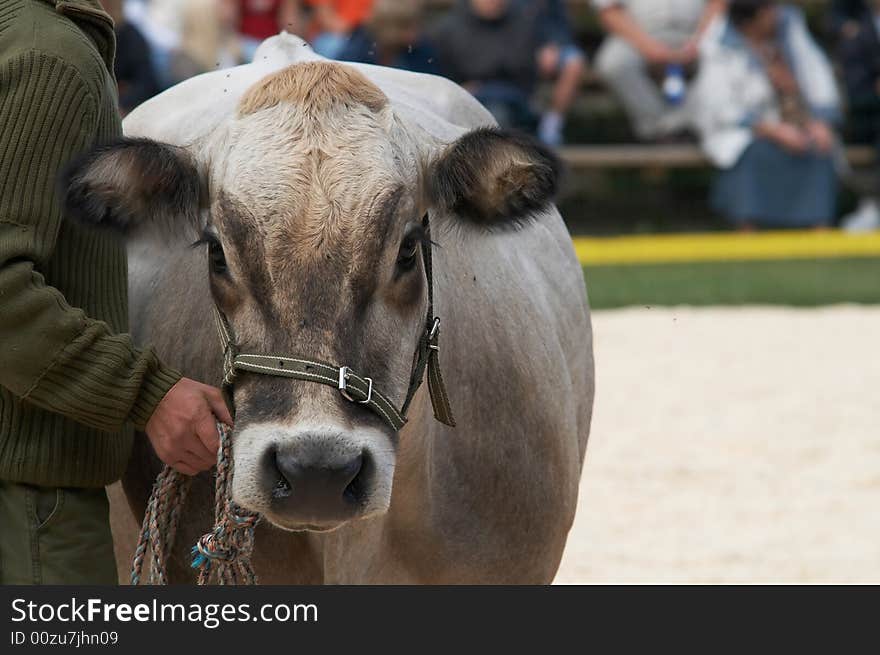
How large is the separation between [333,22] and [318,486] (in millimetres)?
9084

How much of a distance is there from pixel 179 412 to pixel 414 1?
1120 cm

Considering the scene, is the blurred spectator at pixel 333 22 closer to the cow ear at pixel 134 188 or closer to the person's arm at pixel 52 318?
the cow ear at pixel 134 188

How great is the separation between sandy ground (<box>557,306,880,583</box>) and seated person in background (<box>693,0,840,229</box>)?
2684mm

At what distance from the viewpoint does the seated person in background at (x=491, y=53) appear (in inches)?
467

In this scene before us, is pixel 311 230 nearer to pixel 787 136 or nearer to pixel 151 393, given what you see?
pixel 151 393

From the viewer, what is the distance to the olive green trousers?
3.13 m

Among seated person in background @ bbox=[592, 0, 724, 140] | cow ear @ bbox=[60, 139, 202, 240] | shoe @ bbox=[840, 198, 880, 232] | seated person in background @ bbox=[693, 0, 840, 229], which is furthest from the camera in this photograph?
shoe @ bbox=[840, 198, 880, 232]

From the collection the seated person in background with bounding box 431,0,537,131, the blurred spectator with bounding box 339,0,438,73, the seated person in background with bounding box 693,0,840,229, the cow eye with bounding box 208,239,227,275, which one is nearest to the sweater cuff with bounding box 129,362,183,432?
the cow eye with bounding box 208,239,227,275

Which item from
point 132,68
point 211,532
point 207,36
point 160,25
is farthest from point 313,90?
point 160,25

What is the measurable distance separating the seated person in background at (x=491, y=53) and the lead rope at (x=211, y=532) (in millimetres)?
8523

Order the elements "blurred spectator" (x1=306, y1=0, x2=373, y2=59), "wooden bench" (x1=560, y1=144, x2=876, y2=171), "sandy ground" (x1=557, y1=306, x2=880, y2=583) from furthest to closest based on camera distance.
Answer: "wooden bench" (x1=560, y1=144, x2=876, y2=171), "blurred spectator" (x1=306, y1=0, x2=373, y2=59), "sandy ground" (x1=557, y1=306, x2=880, y2=583)

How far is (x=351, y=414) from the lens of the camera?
2.90 metres

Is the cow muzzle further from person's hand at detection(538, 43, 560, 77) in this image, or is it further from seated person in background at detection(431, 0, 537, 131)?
person's hand at detection(538, 43, 560, 77)

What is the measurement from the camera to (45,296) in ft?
9.77
